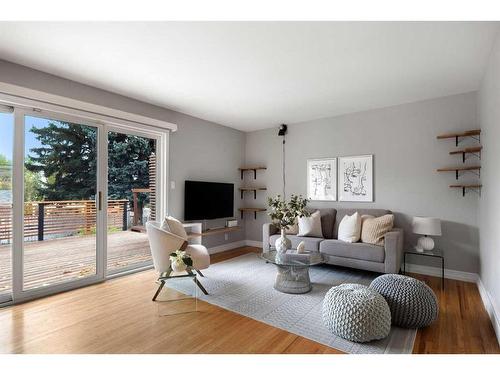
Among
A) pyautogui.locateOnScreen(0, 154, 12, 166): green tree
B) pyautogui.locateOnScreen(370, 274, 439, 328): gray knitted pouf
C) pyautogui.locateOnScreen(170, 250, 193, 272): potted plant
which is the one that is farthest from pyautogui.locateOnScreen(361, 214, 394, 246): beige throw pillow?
pyautogui.locateOnScreen(0, 154, 12, 166): green tree

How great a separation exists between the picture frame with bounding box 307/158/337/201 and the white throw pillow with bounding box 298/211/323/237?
571 mm

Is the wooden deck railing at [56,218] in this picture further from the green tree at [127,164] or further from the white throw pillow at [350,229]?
the white throw pillow at [350,229]

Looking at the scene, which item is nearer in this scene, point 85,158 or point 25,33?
→ point 25,33

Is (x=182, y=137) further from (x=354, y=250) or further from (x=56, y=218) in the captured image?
(x=354, y=250)

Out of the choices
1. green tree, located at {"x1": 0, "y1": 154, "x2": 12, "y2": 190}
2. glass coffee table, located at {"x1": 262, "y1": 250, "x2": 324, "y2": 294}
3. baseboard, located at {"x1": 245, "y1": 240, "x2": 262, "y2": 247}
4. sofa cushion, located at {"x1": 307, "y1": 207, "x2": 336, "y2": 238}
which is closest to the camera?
green tree, located at {"x1": 0, "y1": 154, "x2": 12, "y2": 190}

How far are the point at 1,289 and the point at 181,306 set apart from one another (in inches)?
73.1

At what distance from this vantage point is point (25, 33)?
2.11 m

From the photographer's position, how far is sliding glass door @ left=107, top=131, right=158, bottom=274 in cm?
355

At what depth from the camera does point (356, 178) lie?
4305mm

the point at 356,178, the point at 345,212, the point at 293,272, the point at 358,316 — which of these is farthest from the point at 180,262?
the point at 356,178

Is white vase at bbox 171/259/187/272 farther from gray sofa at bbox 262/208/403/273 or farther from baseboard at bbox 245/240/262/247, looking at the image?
baseboard at bbox 245/240/262/247

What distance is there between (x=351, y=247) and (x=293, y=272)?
3.29ft

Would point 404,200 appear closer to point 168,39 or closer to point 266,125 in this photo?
point 266,125
